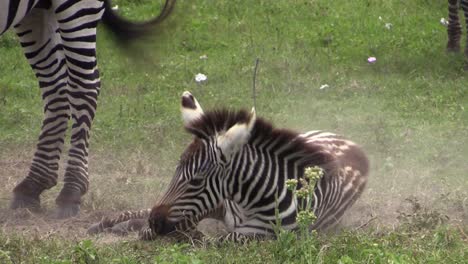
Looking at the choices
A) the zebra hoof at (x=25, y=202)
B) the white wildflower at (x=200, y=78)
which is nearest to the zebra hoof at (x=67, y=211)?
the zebra hoof at (x=25, y=202)

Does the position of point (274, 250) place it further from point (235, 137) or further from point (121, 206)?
point (121, 206)

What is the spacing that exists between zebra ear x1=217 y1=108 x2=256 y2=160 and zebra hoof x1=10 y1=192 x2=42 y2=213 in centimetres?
196

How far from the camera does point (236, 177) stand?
19.4ft

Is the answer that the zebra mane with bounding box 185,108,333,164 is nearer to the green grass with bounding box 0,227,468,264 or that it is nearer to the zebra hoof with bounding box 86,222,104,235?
the green grass with bounding box 0,227,468,264

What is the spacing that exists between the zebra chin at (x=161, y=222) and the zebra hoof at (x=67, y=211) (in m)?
1.43

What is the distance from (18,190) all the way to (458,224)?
295 centimetres

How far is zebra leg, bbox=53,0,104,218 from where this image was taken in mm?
7340

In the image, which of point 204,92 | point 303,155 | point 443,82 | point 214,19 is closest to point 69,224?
point 303,155

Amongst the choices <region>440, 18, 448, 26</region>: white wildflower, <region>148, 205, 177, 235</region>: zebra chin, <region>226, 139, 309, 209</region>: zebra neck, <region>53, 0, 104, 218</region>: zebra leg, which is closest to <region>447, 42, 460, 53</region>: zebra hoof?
<region>440, 18, 448, 26</region>: white wildflower

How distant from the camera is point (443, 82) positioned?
35.0 feet

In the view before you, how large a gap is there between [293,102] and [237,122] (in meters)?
4.23

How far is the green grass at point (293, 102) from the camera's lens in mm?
5527

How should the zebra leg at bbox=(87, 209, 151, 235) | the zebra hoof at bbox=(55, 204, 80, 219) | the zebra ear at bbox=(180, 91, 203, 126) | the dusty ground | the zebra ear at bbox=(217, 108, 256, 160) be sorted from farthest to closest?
the zebra hoof at bbox=(55, 204, 80, 219), the zebra leg at bbox=(87, 209, 151, 235), the dusty ground, the zebra ear at bbox=(180, 91, 203, 126), the zebra ear at bbox=(217, 108, 256, 160)

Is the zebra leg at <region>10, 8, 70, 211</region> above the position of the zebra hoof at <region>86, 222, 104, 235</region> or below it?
above
